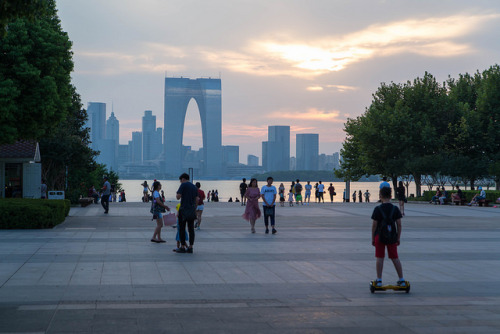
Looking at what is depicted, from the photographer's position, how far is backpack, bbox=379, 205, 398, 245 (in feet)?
29.2

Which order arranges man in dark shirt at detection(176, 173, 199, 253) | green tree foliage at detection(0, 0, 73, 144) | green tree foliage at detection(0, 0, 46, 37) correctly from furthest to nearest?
green tree foliage at detection(0, 0, 73, 144) → man in dark shirt at detection(176, 173, 199, 253) → green tree foliage at detection(0, 0, 46, 37)

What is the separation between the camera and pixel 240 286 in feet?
30.9

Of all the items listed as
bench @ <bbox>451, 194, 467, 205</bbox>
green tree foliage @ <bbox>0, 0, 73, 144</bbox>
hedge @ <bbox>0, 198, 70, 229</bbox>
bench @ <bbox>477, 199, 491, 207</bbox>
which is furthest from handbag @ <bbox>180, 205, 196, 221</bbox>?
bench @ <bbox>451, 194, 467, 205</bbox>

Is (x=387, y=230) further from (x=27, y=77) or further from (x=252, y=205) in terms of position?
(x=27, y=77)

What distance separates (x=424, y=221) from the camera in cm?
2525

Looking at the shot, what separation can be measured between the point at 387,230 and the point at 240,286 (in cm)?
240

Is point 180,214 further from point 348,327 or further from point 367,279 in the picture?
point 348,327

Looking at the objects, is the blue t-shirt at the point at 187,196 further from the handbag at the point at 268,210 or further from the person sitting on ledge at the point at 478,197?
the person sitting on ledge at the point at 478,197

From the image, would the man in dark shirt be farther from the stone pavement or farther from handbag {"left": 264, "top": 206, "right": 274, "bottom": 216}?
handbag {"left": 264, "top": 206, "right": 274, "bottom": 216}

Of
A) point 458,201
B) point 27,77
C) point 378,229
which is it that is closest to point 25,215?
point 27,77

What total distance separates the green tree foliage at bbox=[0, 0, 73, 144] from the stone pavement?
6.12 metres

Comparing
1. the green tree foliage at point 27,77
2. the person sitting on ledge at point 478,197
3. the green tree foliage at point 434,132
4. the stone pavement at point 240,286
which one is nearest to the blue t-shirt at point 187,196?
the stone pavement at point 240,286

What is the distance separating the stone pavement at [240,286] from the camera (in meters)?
6.92

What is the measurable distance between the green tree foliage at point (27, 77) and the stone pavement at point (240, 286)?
612cm
